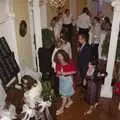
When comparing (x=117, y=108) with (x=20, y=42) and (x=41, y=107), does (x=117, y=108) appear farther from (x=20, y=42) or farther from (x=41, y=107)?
(x=20, y=42)

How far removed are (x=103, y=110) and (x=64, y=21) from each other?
14.4 ft

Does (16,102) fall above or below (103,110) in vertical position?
above

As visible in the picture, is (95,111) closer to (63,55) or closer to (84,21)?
(63,55)

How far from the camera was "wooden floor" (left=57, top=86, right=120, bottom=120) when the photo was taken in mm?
4672

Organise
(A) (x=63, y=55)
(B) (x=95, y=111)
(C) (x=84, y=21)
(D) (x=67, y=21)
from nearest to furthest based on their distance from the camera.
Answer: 1. (A) (x=63, y=55)
2. (B) (x=95, y=111)
3. (C) (x=84, y=21)
4. (D) (x=67, y=21)

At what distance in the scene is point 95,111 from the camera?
16.0 ft

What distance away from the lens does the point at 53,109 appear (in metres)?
4.65

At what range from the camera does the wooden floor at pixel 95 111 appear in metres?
4.67

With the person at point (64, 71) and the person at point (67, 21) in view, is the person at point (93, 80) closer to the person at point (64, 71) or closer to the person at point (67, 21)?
the person at point (64, 71)

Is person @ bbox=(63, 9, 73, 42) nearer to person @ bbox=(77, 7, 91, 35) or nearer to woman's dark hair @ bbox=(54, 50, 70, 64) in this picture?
person @ bbox=(77, 7, 91, 35)

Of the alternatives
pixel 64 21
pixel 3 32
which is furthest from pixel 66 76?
pixel 64 21

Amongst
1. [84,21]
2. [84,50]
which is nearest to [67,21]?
[84,21]

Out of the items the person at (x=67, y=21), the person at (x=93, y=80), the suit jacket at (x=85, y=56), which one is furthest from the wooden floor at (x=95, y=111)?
the person at (x=67, y=21)

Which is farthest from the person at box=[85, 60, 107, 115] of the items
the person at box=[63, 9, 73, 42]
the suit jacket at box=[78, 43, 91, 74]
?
the person at box=[63, 9, 73, 42]
